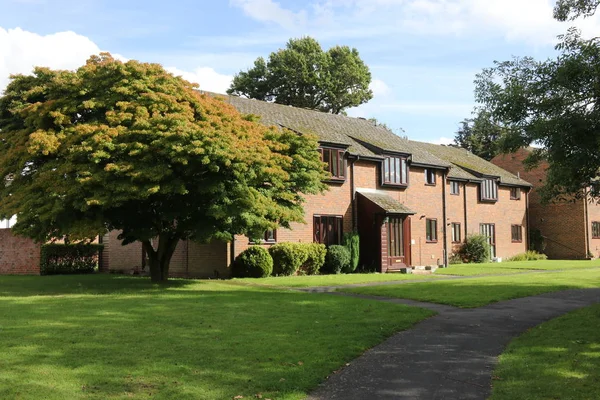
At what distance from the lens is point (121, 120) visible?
16844 mm

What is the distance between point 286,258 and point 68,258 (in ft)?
39.0

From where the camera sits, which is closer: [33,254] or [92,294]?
[92,294]

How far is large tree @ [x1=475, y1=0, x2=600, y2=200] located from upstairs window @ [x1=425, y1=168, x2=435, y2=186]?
20952 millimetres

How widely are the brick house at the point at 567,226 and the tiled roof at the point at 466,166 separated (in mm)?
1603

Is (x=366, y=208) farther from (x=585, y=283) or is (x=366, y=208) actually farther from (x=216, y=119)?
(x=216, y=119)

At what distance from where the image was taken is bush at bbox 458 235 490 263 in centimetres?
3731

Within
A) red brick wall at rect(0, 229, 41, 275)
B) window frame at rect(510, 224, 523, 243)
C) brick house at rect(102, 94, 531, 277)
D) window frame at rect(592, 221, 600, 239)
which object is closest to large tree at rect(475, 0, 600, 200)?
brick house at rect(102, 94, 531, 277)

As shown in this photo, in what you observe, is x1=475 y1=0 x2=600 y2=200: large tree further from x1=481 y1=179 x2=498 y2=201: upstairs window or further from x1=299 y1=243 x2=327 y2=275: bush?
x1=481 y1=179 x2=498 y2=201: upstairs window

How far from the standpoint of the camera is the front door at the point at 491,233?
39.7 metres

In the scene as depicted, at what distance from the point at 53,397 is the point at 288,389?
259 centimetres

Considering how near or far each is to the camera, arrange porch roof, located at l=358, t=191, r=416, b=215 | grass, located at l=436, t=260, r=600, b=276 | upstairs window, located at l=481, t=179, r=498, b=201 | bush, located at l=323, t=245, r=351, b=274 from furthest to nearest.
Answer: upstairs window, located at l=481, t=179, r=498, b=201 < porch roof, located at l=358, t=191, r=416, b=215 < grass, located at l=436, t=260, r=600, b=276 < bush, located at l=323, t=245, r=351, b=274

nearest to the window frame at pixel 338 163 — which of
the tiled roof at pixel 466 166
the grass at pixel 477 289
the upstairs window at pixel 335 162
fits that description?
the upstairs window at pixel 335 162

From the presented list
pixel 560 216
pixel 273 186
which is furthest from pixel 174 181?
pixel 560 216

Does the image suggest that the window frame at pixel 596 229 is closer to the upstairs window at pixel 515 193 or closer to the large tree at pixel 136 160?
the upstairs window at pixel 515 193
